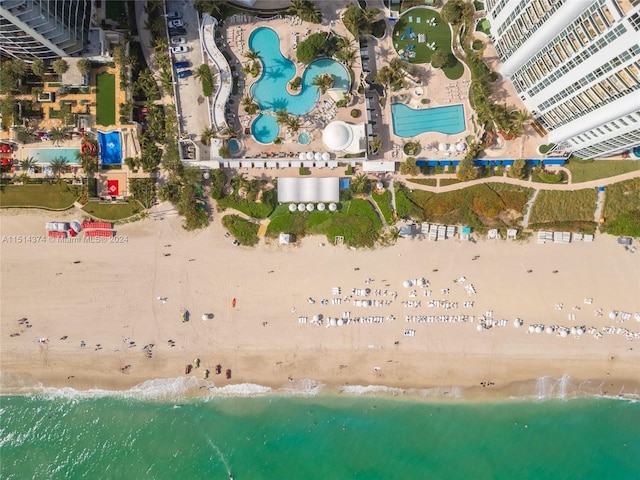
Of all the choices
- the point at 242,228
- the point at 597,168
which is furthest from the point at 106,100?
the point at 597,168

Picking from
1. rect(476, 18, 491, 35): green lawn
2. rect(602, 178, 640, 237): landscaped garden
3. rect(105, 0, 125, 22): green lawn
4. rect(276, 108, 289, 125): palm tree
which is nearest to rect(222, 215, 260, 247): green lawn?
rect(276, 108, 289, 125): palm tree

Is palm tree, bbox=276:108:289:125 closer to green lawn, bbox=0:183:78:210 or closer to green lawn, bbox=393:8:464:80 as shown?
green lawn, bbox=393:8:464:80

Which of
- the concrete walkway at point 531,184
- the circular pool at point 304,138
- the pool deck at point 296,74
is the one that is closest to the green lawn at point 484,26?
the pool deck at point 296,74

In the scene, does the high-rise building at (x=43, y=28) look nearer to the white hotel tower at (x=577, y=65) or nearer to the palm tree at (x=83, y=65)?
the palm tree at (x=83, y=65)

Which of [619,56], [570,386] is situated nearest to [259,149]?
[619,56]

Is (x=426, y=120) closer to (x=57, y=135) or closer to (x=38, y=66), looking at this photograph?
(x=57, y=135)

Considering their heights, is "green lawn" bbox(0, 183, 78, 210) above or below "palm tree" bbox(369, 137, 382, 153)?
below
